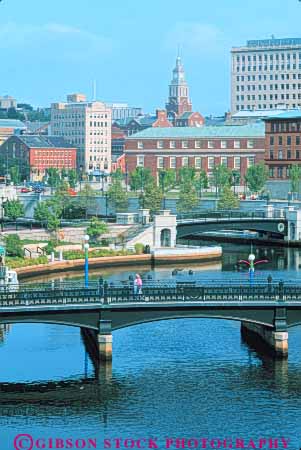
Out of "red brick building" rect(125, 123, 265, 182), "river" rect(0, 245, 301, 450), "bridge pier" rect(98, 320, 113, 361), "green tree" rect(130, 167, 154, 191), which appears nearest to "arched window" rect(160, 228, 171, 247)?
"green tree" rect(130, 167, 154, 191)

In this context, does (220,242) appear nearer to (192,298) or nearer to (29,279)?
(29,279)

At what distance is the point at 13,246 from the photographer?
93938 millimetres

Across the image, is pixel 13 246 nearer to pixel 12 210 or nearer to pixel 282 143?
pixel 12 210

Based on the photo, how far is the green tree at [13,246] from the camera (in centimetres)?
9375

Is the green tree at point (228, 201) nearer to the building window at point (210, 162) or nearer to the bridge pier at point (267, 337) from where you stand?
the building window at point (210, 162)

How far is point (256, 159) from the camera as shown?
16988 centimetres

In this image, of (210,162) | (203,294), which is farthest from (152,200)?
(203,294)

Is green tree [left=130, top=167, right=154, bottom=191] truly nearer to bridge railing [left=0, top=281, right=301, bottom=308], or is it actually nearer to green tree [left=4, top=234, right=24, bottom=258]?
green tree [left=4, top=234, right=24, bottom=258]

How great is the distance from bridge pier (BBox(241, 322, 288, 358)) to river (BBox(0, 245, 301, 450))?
1.88ft

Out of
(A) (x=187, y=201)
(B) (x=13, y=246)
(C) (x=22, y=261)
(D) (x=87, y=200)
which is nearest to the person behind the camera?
(C) (x=22, y=261)

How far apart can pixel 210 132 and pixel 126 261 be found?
7914 cm

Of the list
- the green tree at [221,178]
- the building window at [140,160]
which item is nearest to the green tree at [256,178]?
the green tree at [221,178]

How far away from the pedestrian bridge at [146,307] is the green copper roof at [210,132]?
115 m

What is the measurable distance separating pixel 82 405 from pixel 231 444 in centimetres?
764
